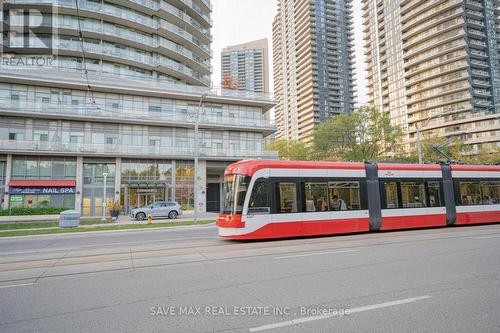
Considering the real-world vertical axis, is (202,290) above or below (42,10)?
below

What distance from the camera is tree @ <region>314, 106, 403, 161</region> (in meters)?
45.6

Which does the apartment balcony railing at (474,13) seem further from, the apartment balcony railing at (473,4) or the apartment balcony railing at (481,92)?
the apartment balcony railing at (481,92)

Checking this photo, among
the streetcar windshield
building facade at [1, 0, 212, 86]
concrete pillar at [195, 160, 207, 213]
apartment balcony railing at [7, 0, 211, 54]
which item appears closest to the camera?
the streetcar windshield

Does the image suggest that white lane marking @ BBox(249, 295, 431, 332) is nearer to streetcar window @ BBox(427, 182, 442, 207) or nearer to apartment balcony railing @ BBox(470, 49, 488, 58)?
streetcar window @ BBox(427, 182, 442, 207)

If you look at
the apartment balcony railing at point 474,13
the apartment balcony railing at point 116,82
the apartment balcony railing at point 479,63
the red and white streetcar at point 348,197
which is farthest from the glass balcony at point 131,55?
the apartment balcony railing at point 474,13

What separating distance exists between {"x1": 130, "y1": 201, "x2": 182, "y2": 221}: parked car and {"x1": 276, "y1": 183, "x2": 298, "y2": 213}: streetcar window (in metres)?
18.8

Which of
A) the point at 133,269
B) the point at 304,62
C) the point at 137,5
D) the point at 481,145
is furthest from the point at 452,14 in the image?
the point at 133,269

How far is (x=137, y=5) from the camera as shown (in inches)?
1628

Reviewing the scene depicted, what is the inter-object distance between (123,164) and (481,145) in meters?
72.9

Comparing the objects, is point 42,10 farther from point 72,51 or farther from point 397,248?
point 397,248

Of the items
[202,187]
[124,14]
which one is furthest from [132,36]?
[202,187]

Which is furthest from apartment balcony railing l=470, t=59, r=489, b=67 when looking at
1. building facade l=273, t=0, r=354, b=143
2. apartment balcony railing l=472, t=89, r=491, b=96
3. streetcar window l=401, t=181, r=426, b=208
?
streetcar window l=401, t=181, r=426, b=208

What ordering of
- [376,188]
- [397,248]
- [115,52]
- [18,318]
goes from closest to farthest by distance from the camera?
[18,318], [397,248], [376,188], [115,52]

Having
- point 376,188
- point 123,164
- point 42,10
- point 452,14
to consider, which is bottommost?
point 376,188
